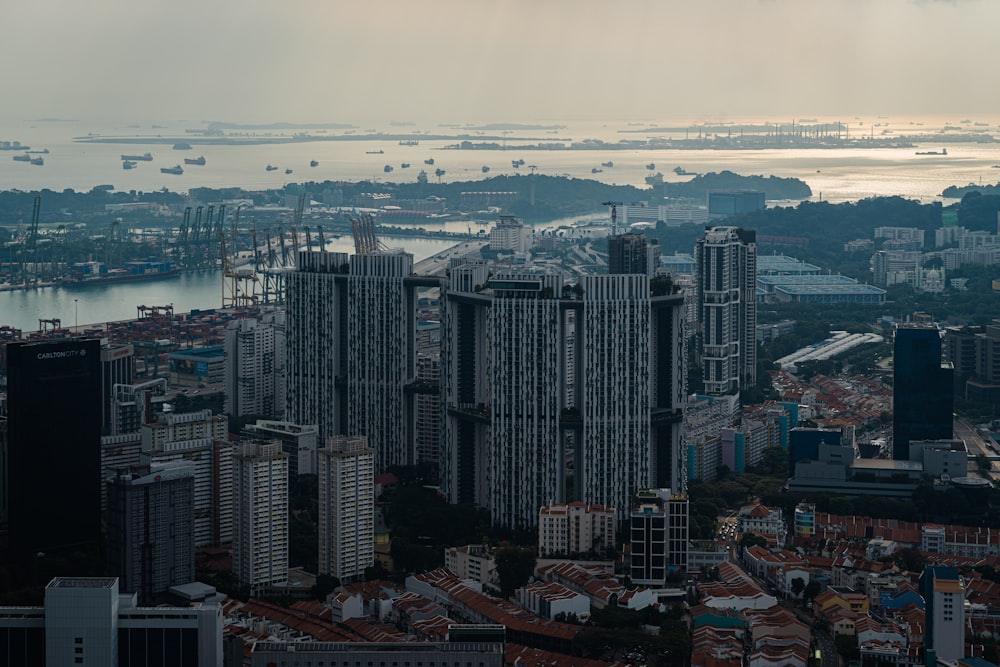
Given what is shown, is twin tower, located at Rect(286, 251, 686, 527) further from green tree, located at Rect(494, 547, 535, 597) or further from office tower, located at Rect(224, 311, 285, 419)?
office tower, located at Rect(224, 311, 285, 419)

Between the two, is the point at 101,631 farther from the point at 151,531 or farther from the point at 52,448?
the point at 52,448

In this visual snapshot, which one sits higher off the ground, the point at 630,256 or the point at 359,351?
the point at 630,256

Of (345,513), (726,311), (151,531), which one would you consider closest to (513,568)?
(345,513)

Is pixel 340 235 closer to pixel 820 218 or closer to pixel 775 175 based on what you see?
pixel 820 218

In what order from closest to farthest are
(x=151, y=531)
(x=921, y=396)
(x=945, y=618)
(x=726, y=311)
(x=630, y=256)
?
(x=945, y=618)
(x=151, y=531)
(x=921, y=396)
(x=726, y=311)
(x=630, y=256)

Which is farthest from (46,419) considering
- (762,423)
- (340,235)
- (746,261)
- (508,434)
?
(340,235)

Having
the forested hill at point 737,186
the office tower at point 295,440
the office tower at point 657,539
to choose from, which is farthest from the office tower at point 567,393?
the forested hill at point 737,186
